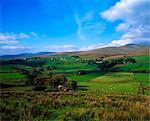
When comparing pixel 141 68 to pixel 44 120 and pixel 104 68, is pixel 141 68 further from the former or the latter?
pixel 44 120

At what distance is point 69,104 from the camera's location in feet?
50.5

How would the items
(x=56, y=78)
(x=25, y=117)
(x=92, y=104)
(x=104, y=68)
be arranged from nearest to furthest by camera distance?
(x=25, y=117) < (x=92, y=104) < (x=56, y=78) < (x=104, y=68)

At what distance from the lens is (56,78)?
126 ft

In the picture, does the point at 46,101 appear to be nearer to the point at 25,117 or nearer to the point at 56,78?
the point at 25,117

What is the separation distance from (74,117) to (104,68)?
5437 centimetres

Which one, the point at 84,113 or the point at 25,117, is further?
the point at 84,113

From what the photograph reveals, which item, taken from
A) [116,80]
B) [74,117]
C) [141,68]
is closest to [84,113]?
[74,117]

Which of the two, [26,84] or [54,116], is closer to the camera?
[54,116]

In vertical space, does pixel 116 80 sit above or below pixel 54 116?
below

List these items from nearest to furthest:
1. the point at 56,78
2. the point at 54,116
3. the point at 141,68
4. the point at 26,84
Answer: the point at 54,116
the point at 26,84
the point at 56,78
the point at 141,68

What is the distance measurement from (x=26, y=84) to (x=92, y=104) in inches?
870

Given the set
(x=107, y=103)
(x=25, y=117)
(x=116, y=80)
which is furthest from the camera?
(x=116, y=80)

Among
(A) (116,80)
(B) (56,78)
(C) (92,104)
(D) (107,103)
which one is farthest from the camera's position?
(A) (116,80)

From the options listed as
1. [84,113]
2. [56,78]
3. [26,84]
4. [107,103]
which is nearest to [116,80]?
[56,78]
